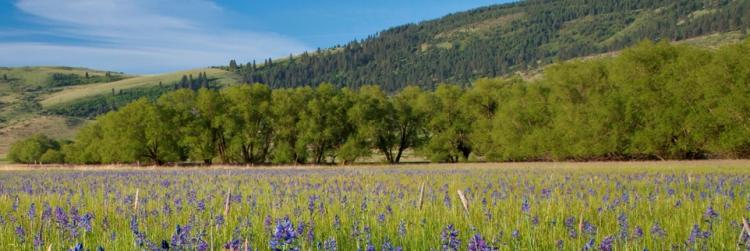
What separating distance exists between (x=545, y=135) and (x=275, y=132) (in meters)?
31.1

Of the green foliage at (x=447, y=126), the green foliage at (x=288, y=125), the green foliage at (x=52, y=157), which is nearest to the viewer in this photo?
the green foliage at (x=288, y=125)

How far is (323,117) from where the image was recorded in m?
71.1

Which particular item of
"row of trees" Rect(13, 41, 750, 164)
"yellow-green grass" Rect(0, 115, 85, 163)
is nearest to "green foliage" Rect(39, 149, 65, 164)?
"row of trees" Rect(13, 41, 750, 164)

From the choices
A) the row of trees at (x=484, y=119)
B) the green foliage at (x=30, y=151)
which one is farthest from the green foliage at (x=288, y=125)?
the green foliage at (x=30, y=151)

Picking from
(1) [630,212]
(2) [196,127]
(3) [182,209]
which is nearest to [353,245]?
(1) [630,212]

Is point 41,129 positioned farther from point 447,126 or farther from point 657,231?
point 657,231

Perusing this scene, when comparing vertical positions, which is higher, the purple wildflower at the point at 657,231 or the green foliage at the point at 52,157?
the purple wildflower at the point at 657,231

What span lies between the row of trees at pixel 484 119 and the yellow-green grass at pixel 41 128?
328 feet

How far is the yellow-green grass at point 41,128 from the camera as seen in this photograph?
532 feet

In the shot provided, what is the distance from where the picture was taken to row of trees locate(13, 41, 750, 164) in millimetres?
52125

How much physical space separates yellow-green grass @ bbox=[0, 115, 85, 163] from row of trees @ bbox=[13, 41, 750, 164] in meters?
100

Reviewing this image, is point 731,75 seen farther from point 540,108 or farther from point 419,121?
point 419,121

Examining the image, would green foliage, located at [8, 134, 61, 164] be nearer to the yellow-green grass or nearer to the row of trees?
the row of trees

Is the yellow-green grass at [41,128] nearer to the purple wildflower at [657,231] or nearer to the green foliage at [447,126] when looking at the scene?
the green foliage at [447,126]
